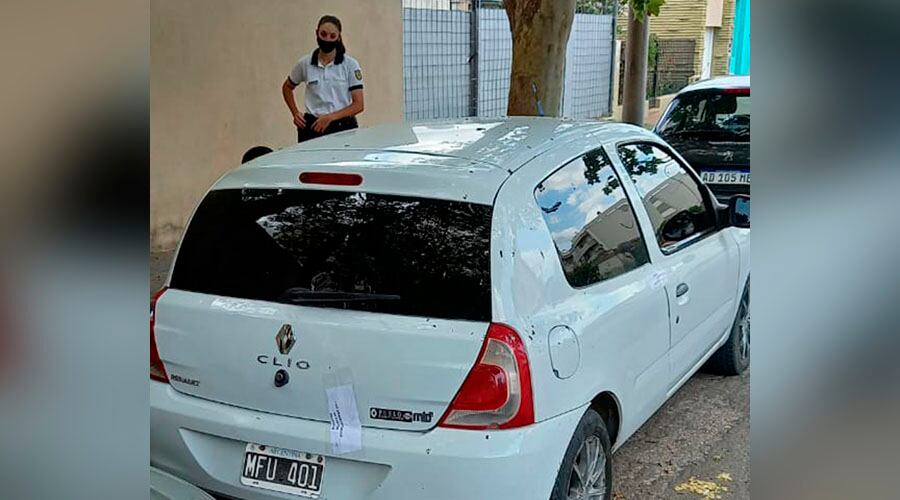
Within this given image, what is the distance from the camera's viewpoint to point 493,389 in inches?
108

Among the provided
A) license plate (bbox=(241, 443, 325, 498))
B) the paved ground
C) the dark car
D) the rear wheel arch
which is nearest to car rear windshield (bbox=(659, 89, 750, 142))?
the dark car

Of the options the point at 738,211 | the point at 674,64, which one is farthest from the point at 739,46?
the point at 738,211

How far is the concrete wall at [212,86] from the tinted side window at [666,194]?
4.49 meters

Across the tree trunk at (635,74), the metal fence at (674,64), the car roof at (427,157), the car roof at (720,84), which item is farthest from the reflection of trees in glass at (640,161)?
the metal fence at (674,64)

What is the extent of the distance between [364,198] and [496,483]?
106cm

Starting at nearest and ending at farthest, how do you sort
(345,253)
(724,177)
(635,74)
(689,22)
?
(345,253) → (724,177) → (635,74) → (689,22)

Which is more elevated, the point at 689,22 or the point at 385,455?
the point at 689,22

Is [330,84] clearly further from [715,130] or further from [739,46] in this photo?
[739,46]

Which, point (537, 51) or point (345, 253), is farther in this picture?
point (537, 51)

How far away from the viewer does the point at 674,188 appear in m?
4.41

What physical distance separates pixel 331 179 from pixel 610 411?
1423 mm

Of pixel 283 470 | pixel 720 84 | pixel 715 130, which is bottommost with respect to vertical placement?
pixel 283 470

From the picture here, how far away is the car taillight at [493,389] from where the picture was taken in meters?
2.75

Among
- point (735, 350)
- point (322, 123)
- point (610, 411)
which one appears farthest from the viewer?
point (322, 123)
